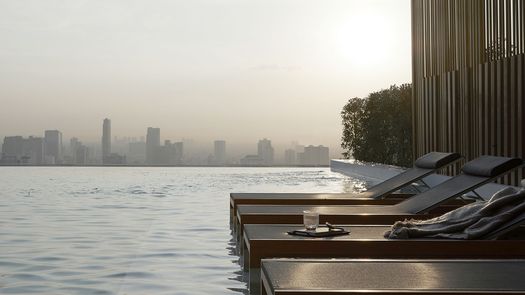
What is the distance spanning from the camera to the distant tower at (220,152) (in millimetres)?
29875

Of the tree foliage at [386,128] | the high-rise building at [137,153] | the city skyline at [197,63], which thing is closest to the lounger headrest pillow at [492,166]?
the city skyline at [197,63]

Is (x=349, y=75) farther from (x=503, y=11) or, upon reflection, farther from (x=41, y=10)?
(x=503, y=11)

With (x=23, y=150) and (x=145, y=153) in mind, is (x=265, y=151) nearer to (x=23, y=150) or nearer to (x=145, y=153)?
(x=145, y=153)

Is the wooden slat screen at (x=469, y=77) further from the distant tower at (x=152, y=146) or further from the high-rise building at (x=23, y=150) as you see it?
the high-rise building at (x=23, y=150)

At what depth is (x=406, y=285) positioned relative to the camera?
2.78 metres

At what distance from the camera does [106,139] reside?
2956 centimetres

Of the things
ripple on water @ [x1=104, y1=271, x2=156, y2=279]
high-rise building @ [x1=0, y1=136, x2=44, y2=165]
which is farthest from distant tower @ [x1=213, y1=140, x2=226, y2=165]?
ripple on water @ [x1=104, y1=271, x2=156, y2=279]

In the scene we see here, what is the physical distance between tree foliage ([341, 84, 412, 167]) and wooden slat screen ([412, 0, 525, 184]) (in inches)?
231

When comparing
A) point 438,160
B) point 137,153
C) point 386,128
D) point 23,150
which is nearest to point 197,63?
point 386,128

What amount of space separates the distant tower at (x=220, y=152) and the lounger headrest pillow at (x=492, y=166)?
23.6m

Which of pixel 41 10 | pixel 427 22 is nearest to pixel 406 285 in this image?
pixel 427 22

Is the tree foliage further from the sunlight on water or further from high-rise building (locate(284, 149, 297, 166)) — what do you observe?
the sunlight on water

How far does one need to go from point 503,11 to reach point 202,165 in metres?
21.3

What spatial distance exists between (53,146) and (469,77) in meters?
21.6
